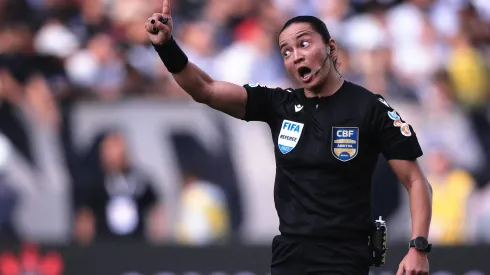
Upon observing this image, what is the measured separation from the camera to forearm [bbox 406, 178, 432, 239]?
5012 millimetres

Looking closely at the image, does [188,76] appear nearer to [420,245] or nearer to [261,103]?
[261,103]

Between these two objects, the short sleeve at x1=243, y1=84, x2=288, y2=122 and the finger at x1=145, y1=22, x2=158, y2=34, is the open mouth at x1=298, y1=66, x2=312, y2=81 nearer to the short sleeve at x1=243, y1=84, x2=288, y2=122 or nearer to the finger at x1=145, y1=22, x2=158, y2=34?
the short sleeve at x1=243, y1=84, x2=288, y2=122

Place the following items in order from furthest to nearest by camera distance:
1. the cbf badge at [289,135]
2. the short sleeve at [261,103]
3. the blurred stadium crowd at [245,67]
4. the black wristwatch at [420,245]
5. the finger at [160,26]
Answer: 1. the blurred stadium crowd at [245,67]
2. the short sleeve at [261,103]
3. the cbf badge at [289,135]
4. the finger at [160,26]
5. the black wristwatch at [420,245]

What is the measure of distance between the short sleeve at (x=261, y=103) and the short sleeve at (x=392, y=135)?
0.56 m

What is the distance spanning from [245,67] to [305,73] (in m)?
5.64

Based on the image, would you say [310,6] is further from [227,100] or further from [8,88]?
[227,100]

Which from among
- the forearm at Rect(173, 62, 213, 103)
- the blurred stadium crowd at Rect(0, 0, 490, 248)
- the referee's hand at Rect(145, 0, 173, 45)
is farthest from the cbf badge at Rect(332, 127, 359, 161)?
the blurred stadium crowd at Rect(0, 0, 490, 248)

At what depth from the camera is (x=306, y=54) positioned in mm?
5141

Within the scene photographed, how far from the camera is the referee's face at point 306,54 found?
16.9 ft

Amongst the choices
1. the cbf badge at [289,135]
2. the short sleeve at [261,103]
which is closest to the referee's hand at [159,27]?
the short sleeve at [261,103]

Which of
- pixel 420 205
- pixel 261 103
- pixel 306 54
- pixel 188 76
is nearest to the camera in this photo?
pixel 420 205

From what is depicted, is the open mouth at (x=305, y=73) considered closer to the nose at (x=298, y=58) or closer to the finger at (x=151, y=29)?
the nose at (x=298, y=58)

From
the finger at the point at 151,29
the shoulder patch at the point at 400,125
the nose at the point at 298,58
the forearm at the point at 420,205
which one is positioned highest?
the finger at the point at 151,29

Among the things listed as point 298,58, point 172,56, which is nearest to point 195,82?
point 172,56
